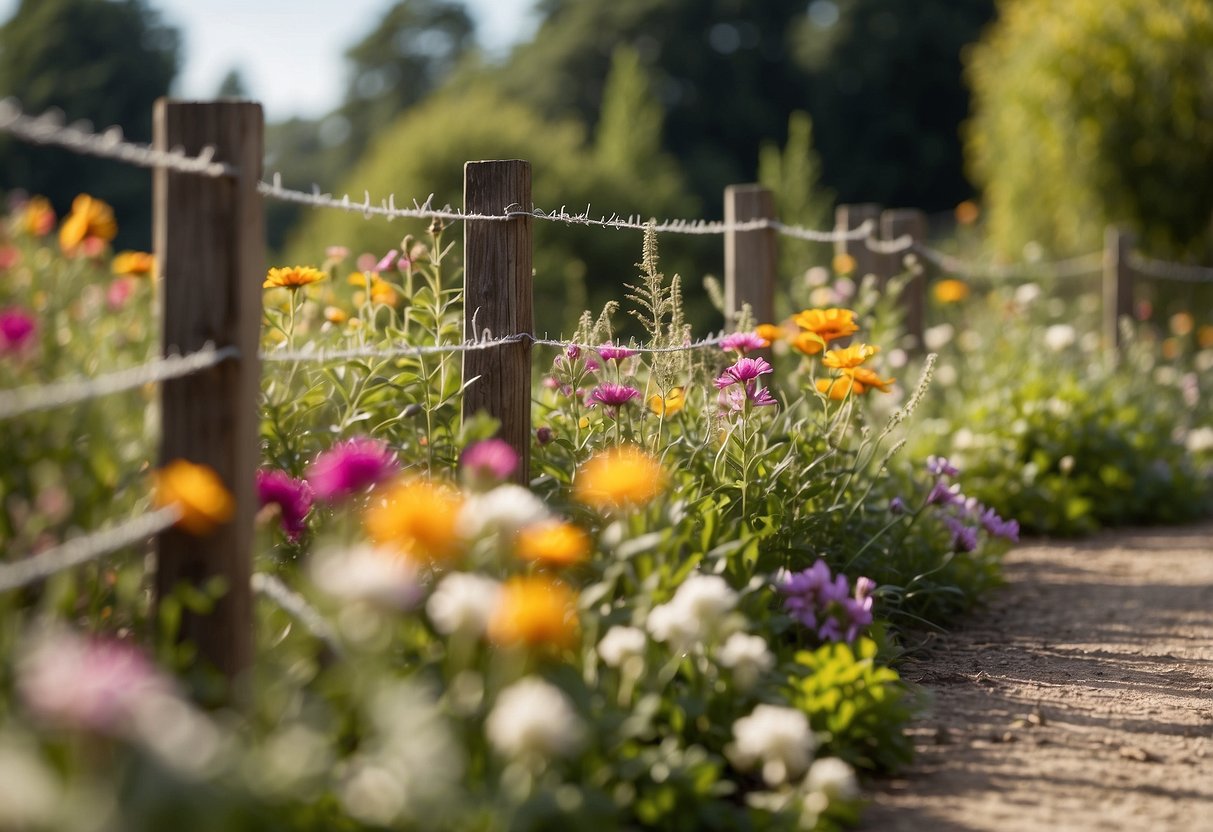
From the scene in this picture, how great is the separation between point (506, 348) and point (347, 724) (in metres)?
1.40

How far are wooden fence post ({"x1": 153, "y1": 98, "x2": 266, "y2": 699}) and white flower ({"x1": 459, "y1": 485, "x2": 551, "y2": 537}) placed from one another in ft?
1.44

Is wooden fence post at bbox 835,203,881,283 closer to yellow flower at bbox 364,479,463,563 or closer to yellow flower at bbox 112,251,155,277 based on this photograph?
yellow flower at bbox 112,251,155,277

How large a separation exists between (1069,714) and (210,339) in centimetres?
220

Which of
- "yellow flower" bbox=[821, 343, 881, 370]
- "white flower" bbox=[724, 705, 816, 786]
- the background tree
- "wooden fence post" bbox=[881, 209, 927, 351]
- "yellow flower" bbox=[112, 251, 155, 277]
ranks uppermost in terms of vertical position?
the background tree

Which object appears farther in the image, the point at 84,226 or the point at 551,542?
the point at 84,226

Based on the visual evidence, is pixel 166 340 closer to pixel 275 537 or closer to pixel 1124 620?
pixel 275 537

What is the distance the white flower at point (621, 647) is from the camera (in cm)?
239

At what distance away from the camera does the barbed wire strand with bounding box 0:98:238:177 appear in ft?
6.81

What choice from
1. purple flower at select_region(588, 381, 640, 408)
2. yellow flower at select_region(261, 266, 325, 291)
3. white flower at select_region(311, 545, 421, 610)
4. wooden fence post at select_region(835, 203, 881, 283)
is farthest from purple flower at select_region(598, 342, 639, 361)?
wooden fence post at select_region(835, 203, 881, 283)

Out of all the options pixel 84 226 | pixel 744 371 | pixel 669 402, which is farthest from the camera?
pixel 669 402

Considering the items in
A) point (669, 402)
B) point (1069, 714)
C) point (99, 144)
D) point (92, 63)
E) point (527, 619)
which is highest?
point (92, 63)

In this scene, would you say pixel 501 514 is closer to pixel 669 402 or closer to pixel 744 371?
pixel 744 371

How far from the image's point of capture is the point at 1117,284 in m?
8.49

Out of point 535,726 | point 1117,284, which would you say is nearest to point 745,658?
point 535,726
